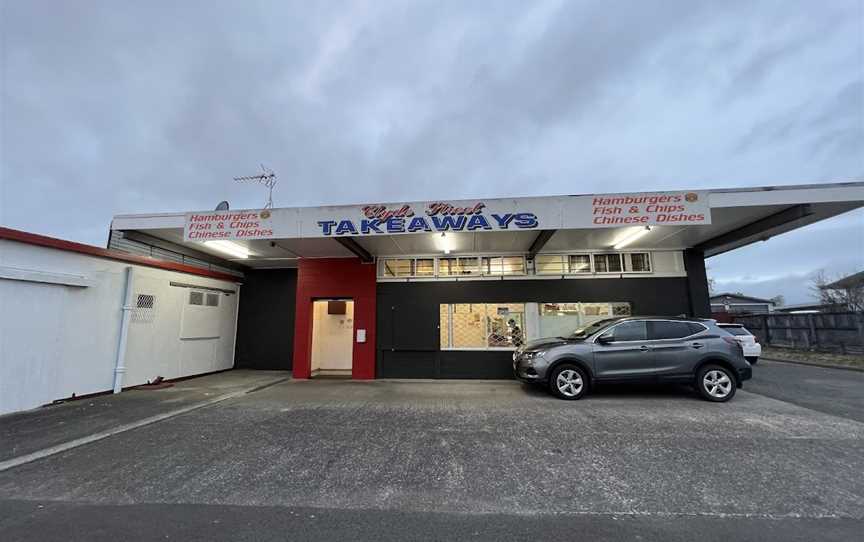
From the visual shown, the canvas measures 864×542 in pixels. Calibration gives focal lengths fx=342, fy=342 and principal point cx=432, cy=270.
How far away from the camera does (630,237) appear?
8195 mm

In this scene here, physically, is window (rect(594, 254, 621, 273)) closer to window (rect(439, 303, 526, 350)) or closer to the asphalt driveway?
window (rect(439, 303, 526, 350))

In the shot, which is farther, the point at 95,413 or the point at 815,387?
the point at 815,387

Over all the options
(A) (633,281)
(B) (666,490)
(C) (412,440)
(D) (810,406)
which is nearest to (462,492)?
(C) (412,440)

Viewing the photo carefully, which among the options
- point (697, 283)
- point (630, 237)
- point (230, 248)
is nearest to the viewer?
point (630, 237)

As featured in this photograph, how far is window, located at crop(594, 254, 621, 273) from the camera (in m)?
9.36

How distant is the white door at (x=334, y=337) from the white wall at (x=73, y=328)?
3.65 m

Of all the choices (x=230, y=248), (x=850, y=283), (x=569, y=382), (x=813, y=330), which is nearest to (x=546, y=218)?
(x=569, y=382)

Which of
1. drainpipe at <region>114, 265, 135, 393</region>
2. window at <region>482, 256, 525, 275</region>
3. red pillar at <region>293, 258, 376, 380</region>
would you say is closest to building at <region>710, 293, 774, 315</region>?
window at <region>482, 256, 525, 275</region>

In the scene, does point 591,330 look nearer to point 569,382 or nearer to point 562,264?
point 569,382

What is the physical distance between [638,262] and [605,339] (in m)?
3.80

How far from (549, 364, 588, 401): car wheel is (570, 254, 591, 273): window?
3427 millimetres

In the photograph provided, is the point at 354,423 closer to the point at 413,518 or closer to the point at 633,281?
the point at 413,518

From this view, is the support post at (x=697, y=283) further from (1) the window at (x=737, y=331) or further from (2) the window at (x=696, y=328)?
(1) the window at (x=737, y=331)

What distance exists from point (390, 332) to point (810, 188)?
9.45 meters
